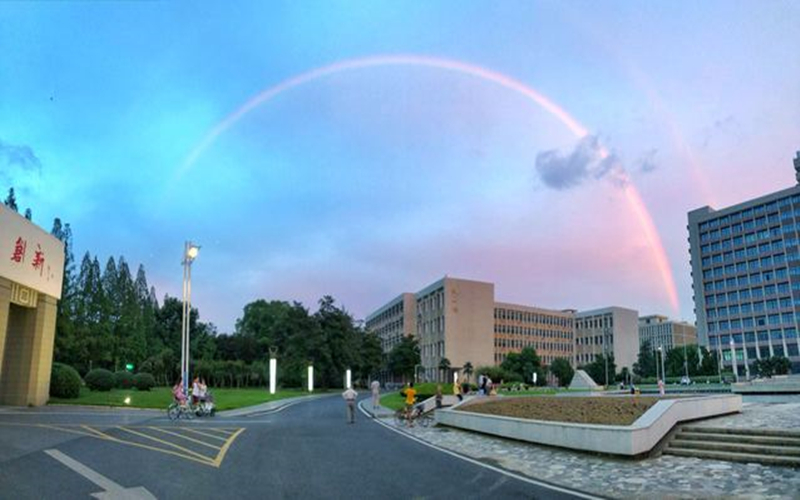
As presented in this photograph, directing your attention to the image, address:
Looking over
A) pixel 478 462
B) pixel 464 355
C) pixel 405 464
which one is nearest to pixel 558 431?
pixel 478 462

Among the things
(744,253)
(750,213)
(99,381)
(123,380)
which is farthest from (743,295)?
(99,381)

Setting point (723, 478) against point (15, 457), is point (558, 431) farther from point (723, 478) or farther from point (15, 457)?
point (15, 457)

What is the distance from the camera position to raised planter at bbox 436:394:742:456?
13.3 m

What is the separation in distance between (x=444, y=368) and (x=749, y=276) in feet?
243

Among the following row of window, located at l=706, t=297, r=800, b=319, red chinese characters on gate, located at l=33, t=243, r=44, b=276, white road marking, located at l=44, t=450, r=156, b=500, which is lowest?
white road marking, located at l=44, t=450, r=156, b=500

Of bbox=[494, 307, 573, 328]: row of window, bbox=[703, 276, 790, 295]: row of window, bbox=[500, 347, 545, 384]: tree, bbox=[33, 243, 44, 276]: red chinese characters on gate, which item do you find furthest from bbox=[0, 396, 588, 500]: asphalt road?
bbox=[703, 276, 790, 295]: row of window

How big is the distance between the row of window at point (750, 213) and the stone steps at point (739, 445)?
13144 cm

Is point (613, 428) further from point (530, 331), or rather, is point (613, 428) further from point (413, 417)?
point (530, 331)

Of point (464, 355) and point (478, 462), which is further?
point (464, 355)

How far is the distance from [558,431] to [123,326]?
66659mm

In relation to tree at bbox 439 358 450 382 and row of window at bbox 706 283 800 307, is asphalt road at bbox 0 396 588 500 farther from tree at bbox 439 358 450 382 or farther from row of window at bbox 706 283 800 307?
row of window at bbox 706 283 800 307

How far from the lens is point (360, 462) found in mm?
13203

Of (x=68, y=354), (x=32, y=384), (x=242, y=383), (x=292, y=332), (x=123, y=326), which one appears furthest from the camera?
(x=242, y=383)

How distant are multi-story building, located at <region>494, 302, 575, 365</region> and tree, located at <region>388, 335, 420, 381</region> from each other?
62.0 ft
